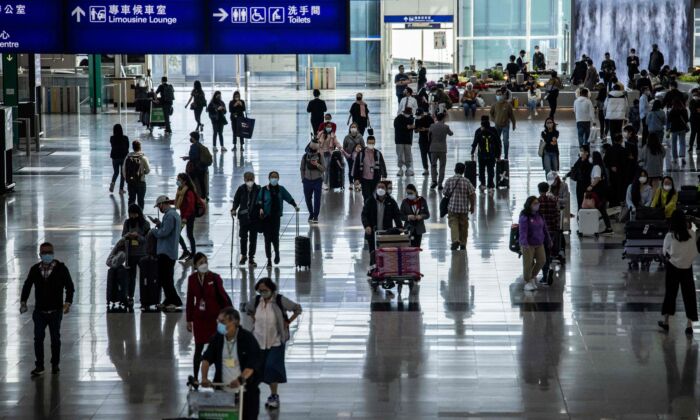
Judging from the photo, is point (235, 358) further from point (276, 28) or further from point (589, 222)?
point (589, 222)

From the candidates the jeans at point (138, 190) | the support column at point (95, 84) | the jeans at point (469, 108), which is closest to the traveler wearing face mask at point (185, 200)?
the jeans at point (138, 190)

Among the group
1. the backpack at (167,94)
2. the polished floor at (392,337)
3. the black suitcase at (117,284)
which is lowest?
the polished floor at (392,337)

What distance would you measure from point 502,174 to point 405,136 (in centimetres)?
240

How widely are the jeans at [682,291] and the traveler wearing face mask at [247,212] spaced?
6217mm

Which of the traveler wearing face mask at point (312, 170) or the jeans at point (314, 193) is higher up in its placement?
the traveler wearing face mask at point (312, 170)

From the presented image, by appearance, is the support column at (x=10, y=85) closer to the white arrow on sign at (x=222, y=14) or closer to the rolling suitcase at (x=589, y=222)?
the rolling suitcase at (x=589, y=222)

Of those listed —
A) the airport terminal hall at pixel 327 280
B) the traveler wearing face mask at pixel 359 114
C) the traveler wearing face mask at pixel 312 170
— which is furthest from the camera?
the traveler wearing face mask at pixel 359 114

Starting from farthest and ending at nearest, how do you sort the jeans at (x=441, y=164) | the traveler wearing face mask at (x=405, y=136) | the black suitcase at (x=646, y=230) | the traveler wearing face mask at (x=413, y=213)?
1. the traveler wearing face mask at (x=405, y=136)
2. the jeans at (x=441, y=164)
3. the traveler wearing face mask at (x=413, y=213)
4. the black suitcase at (x=646, y=230)

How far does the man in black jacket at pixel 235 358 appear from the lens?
10969 millimetres

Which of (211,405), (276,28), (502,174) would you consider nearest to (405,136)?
(502,174)

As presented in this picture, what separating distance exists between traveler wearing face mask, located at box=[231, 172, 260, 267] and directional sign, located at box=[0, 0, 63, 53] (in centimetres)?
345

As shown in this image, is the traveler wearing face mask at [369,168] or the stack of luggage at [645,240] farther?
the traveler wearing face mask at [369,168]

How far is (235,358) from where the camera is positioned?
11.0m

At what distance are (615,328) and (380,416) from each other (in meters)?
4.33
